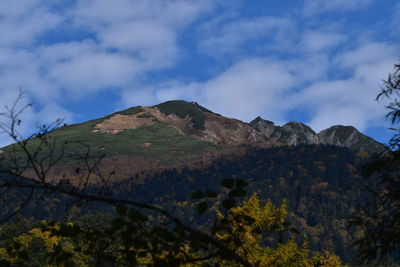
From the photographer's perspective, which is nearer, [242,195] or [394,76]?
[242,195]

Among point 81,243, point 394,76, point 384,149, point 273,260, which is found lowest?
point 273,260

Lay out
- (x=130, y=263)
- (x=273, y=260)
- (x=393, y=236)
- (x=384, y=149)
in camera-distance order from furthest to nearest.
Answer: (x=273, y=260)
(x=384, y=149)
(x=393, y=236)
(x=130, y=263)

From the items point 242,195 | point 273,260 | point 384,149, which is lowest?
point 273,260

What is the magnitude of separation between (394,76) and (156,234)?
500 centimetres

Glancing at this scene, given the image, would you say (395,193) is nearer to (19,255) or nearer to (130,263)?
(130,263)

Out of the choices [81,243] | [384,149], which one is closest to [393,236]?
[384,149]

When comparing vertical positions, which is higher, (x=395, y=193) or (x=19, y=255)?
(x=395, y=193)

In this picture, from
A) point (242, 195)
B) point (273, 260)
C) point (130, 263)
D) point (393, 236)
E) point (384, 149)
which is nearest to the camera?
point (242, 195)

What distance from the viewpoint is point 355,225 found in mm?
7266

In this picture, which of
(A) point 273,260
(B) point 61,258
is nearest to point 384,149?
(B) point 61,258

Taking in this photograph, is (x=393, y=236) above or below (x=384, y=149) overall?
below

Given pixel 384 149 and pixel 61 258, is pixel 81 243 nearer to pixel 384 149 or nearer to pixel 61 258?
pixel 61 258

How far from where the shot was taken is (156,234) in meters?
4.02

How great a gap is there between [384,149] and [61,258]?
5.03 meters
